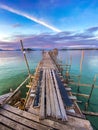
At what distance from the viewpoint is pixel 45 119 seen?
12.6 feet

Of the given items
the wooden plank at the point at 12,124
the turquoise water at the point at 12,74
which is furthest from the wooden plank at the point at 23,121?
the turquoise water at the point at 12,74

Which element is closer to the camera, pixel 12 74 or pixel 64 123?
pixel 64 123

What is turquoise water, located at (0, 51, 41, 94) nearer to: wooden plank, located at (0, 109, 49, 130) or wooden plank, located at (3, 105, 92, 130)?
wooden plank, located at (0, 109, 49, 130)

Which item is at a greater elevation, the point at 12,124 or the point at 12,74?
the point at 12,124

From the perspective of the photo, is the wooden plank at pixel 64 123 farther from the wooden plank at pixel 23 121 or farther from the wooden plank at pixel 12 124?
the wooden plank at pixel 12 124

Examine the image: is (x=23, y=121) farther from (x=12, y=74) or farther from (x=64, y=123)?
(x=12, y=74)

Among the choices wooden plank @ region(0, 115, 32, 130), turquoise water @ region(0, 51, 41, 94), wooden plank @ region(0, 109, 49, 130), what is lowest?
turquoise water @ region(0, 51, 41, 94)

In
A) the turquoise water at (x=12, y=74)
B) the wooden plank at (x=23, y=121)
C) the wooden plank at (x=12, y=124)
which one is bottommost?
the turquoise water at (x=12, y=74)

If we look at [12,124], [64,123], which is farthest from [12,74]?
[64,123]

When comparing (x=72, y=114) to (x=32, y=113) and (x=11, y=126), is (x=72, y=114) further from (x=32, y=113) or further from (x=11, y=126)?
(x=11, y=126)

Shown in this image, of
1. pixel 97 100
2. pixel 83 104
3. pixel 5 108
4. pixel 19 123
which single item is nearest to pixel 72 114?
pixel 19 123

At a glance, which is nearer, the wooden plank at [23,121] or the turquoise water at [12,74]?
the wooden plank at [23,121]

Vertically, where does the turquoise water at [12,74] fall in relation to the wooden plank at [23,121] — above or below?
below

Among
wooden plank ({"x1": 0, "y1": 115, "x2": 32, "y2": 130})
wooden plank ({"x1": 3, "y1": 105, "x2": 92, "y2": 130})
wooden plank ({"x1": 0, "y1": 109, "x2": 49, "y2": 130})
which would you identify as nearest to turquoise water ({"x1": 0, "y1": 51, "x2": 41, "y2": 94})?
wooden plank ({"x1": 0, "y1": 109, "x2": 49, "y2": 130})
